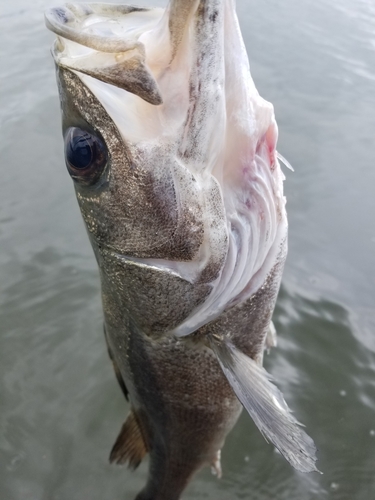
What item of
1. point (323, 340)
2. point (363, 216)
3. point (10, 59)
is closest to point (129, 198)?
point (323, 340)

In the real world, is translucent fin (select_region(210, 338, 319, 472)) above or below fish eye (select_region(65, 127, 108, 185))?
below

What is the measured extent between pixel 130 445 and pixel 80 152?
57.8 inches

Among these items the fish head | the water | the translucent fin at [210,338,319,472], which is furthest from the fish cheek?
the water

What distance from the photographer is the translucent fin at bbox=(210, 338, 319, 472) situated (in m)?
1.46

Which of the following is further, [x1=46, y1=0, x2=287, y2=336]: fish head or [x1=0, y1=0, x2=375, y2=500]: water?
[x1=0, y1=0, x2=375, y2=500]: water

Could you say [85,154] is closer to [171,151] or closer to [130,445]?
[171,151]

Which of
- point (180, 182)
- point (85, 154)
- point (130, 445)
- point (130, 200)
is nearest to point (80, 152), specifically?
point (85, 154)

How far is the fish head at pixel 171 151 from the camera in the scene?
1209mm

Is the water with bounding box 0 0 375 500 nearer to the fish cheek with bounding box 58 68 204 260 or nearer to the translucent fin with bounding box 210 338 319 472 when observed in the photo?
the translucent fin with bounding box 210 338 319 472

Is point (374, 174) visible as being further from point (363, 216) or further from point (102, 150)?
point (102, 150)

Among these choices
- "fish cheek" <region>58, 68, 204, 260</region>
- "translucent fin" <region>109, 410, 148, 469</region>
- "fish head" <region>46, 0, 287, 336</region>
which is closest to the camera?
"fish head" <region>46, 0, 287, 336</region>

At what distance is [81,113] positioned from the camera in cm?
133

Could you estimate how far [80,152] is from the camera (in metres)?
1.37

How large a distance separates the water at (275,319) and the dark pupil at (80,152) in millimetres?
2329
